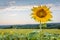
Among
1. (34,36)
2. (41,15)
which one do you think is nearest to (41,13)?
(41,15)

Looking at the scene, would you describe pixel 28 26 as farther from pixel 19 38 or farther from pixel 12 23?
pixel 19 38

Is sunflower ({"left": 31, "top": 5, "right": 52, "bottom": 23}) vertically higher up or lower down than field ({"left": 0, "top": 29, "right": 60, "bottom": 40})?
higher up

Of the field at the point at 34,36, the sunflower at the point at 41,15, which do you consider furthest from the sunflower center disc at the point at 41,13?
the field at the point at 34,36

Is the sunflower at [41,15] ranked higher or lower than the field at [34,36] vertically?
higher

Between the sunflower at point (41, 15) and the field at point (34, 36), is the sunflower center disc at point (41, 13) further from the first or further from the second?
the field at point (34, 36)

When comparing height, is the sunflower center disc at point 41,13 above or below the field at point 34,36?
above

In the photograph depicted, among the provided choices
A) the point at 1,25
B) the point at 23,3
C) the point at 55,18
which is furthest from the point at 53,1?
the point at 1,25

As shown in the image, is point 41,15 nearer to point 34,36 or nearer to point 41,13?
point 41,13

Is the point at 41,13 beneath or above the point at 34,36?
above

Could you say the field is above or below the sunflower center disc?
below

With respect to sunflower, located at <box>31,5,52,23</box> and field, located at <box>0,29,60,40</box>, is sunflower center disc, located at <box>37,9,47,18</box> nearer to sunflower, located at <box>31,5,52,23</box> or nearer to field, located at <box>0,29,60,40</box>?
sunflower, located at <box>31,5,52,23</box>

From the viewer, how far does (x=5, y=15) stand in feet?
5.16

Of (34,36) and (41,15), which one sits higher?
(41,15)

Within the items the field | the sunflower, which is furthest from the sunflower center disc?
the field
